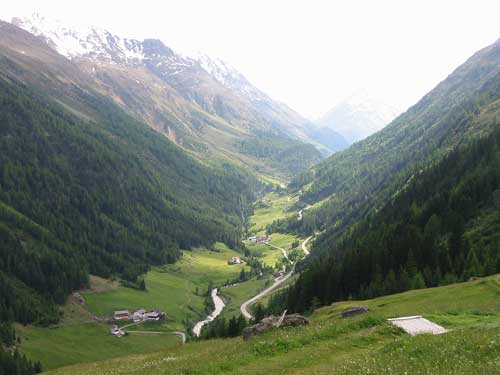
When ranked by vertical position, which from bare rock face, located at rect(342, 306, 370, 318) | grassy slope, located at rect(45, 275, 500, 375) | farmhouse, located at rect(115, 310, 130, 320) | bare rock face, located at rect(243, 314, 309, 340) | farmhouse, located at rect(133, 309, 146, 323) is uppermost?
grassy slope, located at rect(45, 275, 500, 375)

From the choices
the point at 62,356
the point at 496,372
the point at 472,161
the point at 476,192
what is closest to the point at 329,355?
the point at 496,372

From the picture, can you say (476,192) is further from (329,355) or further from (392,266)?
(329,355)

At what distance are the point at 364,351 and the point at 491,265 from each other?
5055 centimetres

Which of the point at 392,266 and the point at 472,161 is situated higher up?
the point at 472,161

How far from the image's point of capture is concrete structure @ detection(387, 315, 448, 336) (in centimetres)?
3756

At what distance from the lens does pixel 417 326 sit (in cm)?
3928

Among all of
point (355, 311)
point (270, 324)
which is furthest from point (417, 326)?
point (355, 311)

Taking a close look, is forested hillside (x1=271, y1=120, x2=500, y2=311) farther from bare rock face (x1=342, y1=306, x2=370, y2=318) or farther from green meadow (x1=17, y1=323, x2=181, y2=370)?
green meadow (x1=17, y1=323, x2=181, y2=370)

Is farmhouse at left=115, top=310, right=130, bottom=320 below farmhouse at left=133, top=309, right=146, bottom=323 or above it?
above

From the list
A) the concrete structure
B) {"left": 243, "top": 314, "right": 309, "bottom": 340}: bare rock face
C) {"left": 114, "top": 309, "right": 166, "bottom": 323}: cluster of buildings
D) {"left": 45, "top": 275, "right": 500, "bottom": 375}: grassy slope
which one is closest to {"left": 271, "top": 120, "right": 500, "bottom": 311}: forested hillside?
{"left": 45, "top": 275, "right": 500, "bottom": 375}: grassy slope

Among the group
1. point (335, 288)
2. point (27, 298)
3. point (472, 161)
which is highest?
point (472, 161)

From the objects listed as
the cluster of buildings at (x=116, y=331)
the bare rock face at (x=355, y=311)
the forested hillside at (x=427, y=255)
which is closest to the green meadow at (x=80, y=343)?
the cluster of buildings at (x=116, y=331)

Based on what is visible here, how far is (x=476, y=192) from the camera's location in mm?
120625

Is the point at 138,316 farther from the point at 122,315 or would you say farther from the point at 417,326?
the point at 417,326
